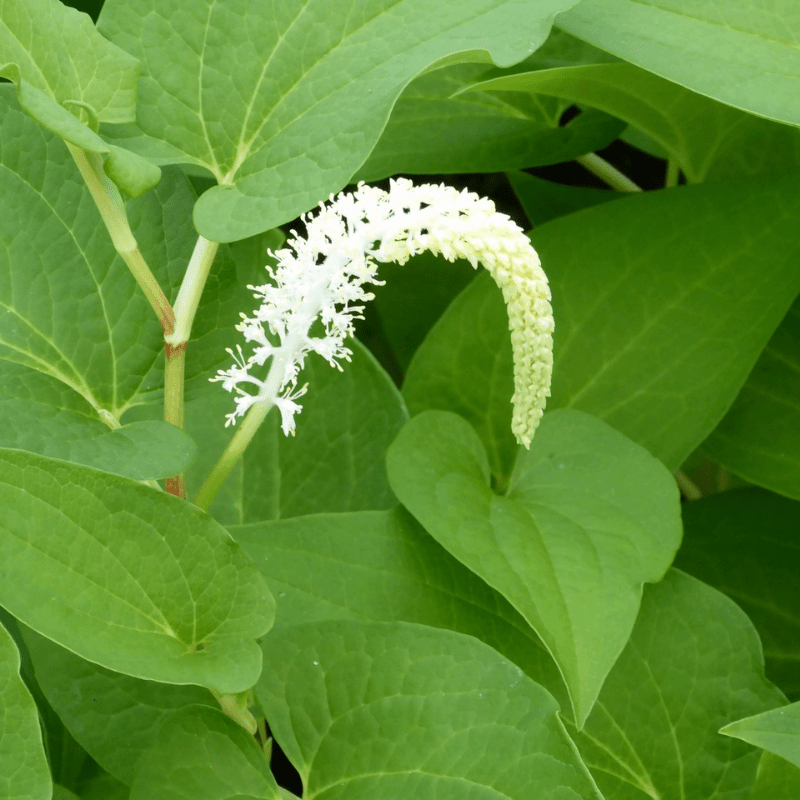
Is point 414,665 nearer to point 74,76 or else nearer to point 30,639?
point 30,639

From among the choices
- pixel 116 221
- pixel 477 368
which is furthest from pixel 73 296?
pixel 477 368

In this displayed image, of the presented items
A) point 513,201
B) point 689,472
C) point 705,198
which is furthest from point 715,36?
point 513,201

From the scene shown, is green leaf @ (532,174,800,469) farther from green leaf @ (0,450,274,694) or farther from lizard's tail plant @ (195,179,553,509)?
green leaf @ (0,450,274,694)

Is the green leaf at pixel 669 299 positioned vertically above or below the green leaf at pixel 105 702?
above

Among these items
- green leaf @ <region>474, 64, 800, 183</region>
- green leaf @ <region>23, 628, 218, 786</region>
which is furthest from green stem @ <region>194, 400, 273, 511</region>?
green leaf @ <region>474, 64, 800, 183</region>

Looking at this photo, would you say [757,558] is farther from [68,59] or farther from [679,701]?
[68,59]

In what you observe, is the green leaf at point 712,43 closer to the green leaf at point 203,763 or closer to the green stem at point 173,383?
the green stem at point 173,383

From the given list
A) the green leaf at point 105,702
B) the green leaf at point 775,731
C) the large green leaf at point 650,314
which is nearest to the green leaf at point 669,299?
the large green leaf at point 650,314
